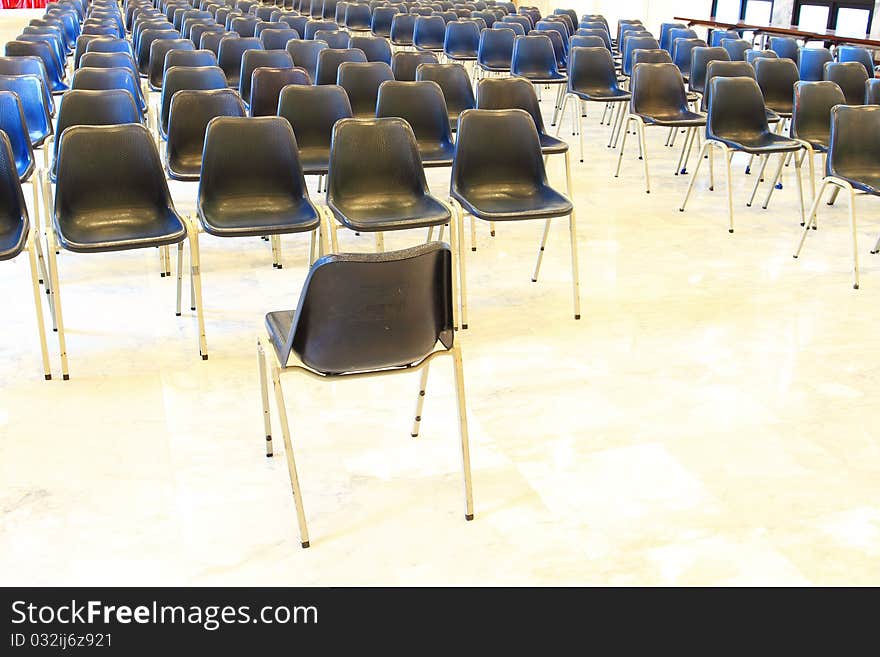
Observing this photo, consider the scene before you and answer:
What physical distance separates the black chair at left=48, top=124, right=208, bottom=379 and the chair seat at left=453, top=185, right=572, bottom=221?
1.31m

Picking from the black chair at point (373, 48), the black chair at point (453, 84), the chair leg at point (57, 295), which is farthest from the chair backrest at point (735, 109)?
the chair leg at point (57, 295)

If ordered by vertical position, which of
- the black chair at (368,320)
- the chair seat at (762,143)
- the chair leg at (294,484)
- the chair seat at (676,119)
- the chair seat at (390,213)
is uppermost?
the black chair at (368,320)

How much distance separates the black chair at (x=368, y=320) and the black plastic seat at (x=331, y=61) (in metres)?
4.67

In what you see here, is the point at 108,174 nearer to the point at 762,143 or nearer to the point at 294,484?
the point at 294,484

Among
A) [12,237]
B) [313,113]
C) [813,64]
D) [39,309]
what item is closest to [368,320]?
[39,309]

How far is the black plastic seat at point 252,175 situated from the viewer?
14.1 feet

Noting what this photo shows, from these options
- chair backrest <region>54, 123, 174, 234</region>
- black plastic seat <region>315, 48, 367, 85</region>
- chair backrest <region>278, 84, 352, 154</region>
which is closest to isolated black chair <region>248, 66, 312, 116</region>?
chair backrest <region>278, 84, 352, 154</region>

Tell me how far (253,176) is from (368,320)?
2.04 metres

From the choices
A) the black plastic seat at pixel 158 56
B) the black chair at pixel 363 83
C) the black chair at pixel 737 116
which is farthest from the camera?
the black plastic seat at pixel 158 56

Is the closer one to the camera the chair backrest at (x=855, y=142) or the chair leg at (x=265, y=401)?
the chair leg at (x=265, y=401)

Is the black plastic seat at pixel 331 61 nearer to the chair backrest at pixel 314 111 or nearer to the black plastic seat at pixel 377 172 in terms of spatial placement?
the chair backrest at pixel 314 111

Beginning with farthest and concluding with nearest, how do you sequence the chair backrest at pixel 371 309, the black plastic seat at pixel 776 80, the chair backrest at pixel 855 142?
1. the black plastic seat at pixel 776 80
2. the chair backrest at pixel 855 142
3. the chair backrest at pixel 371 309

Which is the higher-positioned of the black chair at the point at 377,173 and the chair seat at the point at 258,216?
the black chair at the point at 377,173

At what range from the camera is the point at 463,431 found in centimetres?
289
